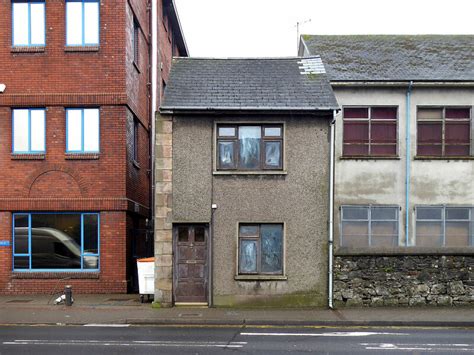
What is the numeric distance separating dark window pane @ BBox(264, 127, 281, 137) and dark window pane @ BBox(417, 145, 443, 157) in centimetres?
829

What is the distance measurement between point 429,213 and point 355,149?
361 centimetres

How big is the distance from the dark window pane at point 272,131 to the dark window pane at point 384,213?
294 inches

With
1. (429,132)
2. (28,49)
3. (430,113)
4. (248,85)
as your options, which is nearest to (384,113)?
(430,113)

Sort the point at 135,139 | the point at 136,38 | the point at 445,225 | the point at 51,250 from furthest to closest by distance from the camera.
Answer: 1. the point at 445,225
2. the point at 136,38
3. the point at 135,139
4. the point at 51,250

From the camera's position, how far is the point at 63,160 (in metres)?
18.5

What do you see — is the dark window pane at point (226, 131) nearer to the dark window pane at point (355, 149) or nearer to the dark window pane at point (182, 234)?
the dark window pane at point (182, 234)

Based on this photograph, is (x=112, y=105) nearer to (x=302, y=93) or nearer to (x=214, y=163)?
(x=214, y=163)

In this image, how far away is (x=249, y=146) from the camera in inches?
628

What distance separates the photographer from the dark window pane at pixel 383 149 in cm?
2203

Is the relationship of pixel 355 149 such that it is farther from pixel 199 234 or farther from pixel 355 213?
pixel 199 234

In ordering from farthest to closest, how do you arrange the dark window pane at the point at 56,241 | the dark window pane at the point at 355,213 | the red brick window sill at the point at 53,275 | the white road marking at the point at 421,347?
1. the dark window pane at the point at 355,213
2. the dark window pane at the point at 56,241
3. the red brick window sill at the point at 53,275
4. the white road marking at the point at 421,347

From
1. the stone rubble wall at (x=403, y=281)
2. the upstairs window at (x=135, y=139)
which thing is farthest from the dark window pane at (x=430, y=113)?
the upstairs window at (x=135, y=139)

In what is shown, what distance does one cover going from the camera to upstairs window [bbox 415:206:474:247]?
22.0m

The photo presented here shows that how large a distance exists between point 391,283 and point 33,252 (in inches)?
423
